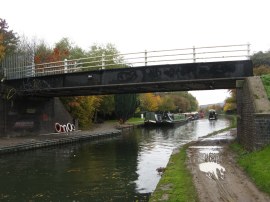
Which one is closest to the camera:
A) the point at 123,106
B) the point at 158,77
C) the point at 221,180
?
the point at 221,180

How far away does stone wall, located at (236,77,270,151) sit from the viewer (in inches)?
471

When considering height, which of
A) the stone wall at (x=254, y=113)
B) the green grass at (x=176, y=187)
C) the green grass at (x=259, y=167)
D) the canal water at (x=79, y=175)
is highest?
the stone wall at (x=254, y=113)

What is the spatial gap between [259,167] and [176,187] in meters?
2.59

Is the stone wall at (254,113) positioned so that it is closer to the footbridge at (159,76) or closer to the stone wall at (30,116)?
the footbridge at (159,76)

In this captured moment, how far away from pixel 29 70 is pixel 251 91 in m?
16.6

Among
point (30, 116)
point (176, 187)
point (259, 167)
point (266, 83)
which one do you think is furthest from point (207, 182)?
point (30, 116)

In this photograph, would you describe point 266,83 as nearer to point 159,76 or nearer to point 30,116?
point 159,76

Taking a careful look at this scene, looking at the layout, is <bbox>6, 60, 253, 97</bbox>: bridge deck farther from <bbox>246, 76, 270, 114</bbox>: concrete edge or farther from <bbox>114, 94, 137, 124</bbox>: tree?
<bbox>114, 94, 137, 124</bbox>: tree

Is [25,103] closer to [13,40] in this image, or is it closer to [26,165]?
[26,165]

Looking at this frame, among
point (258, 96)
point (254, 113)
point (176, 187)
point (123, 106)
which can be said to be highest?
point (123, 106)

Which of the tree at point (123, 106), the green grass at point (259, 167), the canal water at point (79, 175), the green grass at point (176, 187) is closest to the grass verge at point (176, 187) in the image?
the green grass at point (176, 187)

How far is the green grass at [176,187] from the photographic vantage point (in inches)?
297

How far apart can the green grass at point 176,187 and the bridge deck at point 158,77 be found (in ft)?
28.1

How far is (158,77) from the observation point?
777 inches
